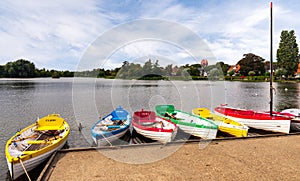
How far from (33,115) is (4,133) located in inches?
247

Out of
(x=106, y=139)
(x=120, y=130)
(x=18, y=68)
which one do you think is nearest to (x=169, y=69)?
(x=120, y=130)

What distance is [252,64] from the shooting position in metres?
86.4

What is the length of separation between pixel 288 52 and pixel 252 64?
19018 mm

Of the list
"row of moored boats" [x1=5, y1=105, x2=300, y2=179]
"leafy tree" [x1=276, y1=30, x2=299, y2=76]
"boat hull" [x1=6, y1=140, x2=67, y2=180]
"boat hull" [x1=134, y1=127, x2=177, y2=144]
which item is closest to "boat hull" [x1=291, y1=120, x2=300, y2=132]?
"row of moored boats" [x1=5, y1=105, x2=300, y2=179]

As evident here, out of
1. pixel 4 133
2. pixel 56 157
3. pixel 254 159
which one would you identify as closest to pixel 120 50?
pixel 56 157

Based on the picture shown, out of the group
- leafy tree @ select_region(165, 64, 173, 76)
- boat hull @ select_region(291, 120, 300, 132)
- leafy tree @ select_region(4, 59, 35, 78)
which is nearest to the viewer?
boat hull @ select_region(291, 120, 300, 132)

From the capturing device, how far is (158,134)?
8.90 meters

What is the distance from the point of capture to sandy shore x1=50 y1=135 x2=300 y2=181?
5305 mm

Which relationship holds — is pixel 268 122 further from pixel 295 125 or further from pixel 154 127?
pixel 154 127

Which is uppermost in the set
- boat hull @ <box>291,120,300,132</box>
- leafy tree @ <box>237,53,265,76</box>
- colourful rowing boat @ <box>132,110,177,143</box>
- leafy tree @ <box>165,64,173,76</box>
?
leafy tree @ <box>237,53,265,76</box>

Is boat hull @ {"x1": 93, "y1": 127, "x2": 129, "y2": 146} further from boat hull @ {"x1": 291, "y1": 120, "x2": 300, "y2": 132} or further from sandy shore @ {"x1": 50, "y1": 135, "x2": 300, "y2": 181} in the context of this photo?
boat hull @ {"x1": 291, "y1": 120, "x2": 300, "y2": 132}

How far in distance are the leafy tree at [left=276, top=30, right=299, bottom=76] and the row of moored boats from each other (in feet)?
225

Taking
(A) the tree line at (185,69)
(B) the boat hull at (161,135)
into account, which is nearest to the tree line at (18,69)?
(A) the tree line at (185,69)

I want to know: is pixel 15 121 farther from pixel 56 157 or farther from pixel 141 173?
pixel 141 173
